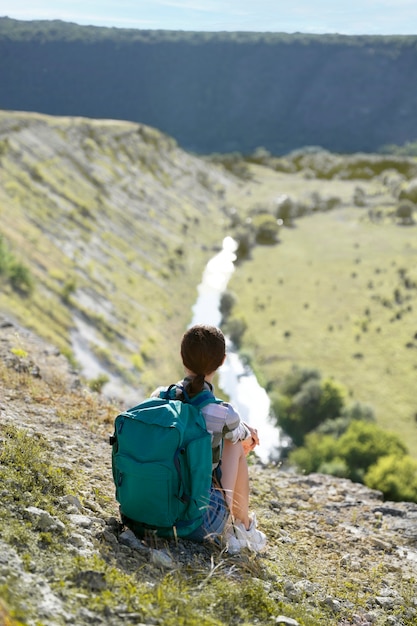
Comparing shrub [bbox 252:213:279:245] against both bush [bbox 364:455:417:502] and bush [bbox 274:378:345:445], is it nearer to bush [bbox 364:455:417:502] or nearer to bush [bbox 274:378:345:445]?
bush [bbox 274:378:345:445]

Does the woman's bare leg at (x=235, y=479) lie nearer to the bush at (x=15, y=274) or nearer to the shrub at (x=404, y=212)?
the bush at (x=15, y=274)

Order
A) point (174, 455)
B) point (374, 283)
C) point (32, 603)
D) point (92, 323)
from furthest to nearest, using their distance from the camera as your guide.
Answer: point (374, 283), point (92, 323), point (174, 455), point (32, 603)

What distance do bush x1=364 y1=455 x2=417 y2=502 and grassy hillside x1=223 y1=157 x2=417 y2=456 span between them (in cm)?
689

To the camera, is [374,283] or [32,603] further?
[374,283]

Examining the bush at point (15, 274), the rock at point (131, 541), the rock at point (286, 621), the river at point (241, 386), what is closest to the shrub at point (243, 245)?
the river at point (241, 386)

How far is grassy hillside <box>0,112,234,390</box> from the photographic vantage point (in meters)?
35.4

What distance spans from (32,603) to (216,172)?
137 metres

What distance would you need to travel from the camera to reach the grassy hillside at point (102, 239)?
35.4 m

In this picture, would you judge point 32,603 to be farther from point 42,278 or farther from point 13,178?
point 13,178

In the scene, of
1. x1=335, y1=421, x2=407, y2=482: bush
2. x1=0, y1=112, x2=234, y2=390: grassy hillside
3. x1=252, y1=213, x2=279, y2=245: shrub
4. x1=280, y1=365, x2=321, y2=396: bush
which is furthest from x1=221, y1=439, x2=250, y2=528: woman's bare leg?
x1=252, y1=213, x2=279, y2=245: shrub

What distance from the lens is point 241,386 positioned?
4825 centimetres

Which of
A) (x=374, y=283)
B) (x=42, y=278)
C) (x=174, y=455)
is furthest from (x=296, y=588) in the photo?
(x=374, y=283)

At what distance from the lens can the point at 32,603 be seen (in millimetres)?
5270

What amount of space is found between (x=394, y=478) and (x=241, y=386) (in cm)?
1742
